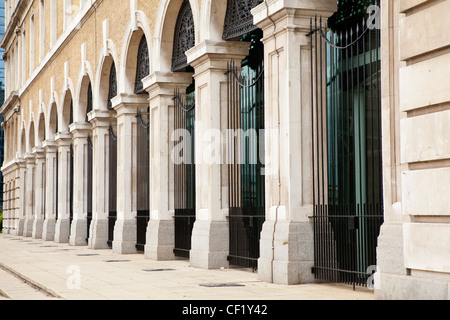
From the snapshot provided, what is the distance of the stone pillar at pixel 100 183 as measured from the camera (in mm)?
22250

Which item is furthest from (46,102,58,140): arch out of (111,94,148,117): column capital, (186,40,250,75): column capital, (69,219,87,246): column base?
(186,40,250,75): column capital

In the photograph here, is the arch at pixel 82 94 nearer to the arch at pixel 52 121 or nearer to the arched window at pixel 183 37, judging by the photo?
the arch at pixel 52 121

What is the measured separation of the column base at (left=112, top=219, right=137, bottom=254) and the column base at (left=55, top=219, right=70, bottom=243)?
9.01m

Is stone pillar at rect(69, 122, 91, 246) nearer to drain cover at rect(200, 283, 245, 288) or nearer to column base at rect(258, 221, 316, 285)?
drain cover at rect(200, 283, 245, 288)

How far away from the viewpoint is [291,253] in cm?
1061

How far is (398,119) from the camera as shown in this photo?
8.38 metres

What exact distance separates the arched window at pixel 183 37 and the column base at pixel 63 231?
1338 centimetres

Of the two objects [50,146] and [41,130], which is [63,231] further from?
[41,130]

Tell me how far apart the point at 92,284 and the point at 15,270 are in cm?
378

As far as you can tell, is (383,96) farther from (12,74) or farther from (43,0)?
(12,74)

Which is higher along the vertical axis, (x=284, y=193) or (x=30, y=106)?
(x=30, y=106)

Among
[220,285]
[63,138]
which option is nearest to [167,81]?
[220,285]

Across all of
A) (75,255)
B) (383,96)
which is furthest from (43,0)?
(383,96)

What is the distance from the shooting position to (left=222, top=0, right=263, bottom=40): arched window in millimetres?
13062
